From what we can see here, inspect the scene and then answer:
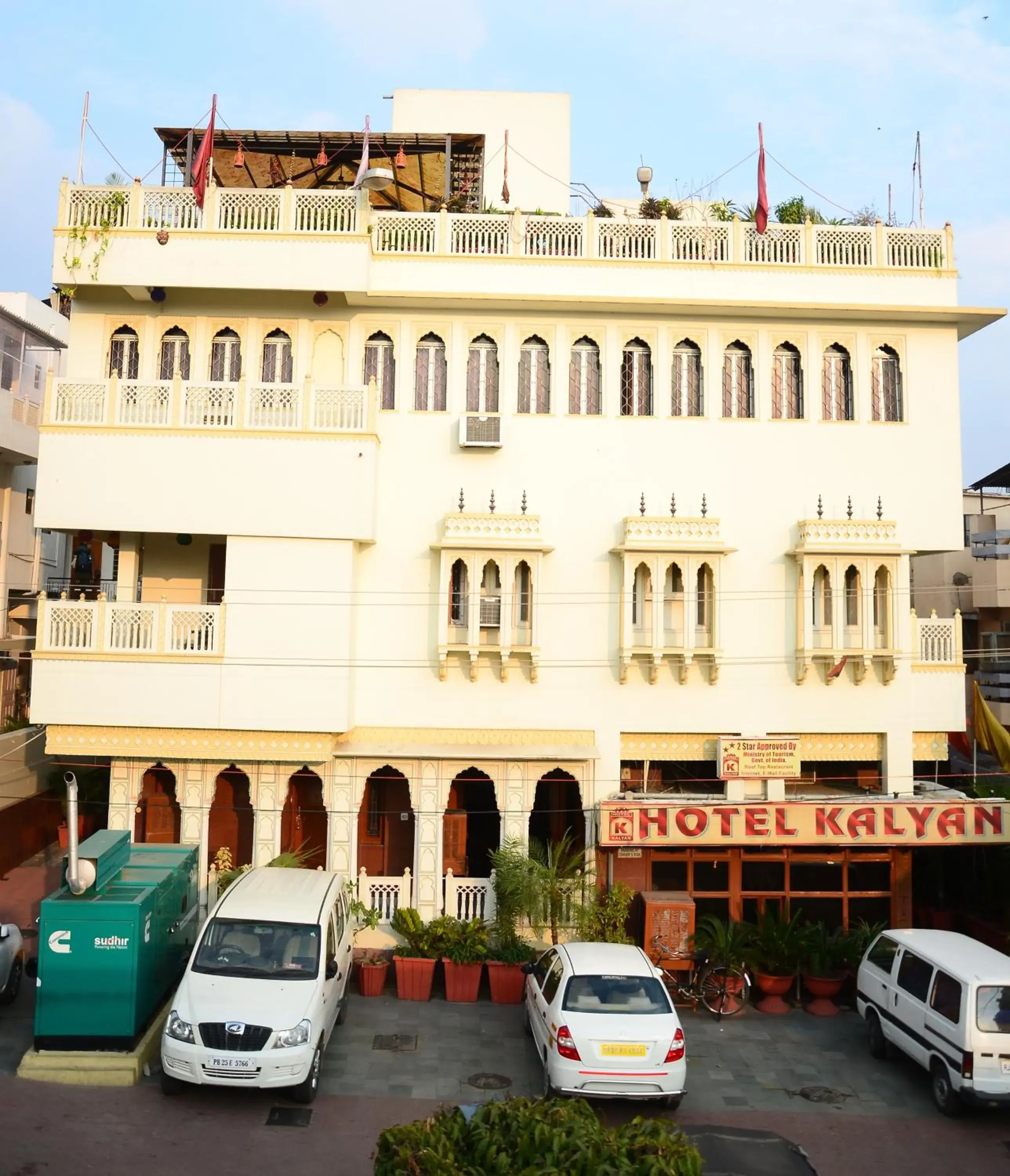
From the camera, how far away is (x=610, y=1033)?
10312mm

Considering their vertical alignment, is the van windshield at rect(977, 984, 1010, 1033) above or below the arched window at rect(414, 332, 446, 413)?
below

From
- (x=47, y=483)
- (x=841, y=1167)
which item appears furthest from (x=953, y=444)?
(x=47, y=483)

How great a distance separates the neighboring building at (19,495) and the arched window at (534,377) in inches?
412

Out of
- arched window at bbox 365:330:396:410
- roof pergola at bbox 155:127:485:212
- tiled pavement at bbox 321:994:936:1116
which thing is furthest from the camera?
roof pergola at bbox 155:127:485:212

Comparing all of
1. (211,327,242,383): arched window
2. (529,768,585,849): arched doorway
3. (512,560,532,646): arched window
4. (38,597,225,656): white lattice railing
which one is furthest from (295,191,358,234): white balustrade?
(529,768,585,849): arched doorway

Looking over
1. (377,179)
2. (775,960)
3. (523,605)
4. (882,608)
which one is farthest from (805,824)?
(377,179)

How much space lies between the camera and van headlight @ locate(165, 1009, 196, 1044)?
1010 centimetres

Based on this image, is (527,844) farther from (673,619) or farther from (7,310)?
(7,310)

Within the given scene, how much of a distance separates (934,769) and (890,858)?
2797 mm

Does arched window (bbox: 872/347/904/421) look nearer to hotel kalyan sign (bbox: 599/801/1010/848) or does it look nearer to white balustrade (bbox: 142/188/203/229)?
hotel kalyan sign (bbox: 599/801/1010/848)

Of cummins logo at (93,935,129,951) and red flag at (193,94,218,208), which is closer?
cummins logo at (93,935,129,951)

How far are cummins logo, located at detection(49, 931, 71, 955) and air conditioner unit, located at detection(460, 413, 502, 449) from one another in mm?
8665

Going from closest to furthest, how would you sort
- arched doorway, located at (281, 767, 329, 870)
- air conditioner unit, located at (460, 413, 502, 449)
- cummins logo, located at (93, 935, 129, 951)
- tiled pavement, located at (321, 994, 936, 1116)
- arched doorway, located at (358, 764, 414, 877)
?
1. cummins logo, located at (93, 935, 129, 951)
2. tiled pavement, located at (321, 994, 936, 1116)
3. air conditioner unit, located at (460, 413, 502, 449)
4. arched doorway, located at (281, 767, 329, 870)
5. arched doorway, located at (358, 764, 414, 877)

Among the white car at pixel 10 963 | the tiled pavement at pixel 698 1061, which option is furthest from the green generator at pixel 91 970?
the tiled pavement at pixel 698 1061
